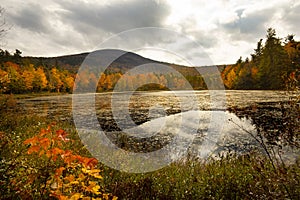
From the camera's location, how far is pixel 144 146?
10.9 metres

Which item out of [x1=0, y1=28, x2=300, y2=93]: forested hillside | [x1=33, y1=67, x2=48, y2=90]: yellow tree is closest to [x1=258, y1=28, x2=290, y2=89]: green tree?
[x1=0, y1=28, x2=300, y2=93]: forested hillside

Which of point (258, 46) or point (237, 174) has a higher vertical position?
point (258, 46)

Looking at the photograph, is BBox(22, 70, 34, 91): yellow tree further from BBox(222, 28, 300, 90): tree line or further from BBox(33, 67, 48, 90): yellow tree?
BBox(222, 28, 300, 90): tree line

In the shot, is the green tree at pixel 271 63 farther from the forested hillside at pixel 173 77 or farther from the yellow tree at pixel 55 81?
the yellow tree at pixel 55 81

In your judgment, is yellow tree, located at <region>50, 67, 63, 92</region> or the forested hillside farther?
yellow tree, located at <region>50, 67, 63, 92</region>

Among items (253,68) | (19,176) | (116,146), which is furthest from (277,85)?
(19,176)

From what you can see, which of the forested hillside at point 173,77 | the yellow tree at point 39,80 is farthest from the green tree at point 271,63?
the yellow tree at point 39,80

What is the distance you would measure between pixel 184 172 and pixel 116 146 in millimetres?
4093

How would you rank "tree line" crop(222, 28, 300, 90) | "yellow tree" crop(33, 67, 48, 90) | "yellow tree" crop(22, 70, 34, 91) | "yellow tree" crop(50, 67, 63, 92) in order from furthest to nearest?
1. "yellow tree" crop(50, 67, 63, 92)
2. "yellow tree" crop(33, 67, 48, 90)
3. "yellow tree" crop(22, 70, 34, 91)
4. "tree line" crop(222, 28, 300, 90)

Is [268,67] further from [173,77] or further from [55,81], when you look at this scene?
[55,81]

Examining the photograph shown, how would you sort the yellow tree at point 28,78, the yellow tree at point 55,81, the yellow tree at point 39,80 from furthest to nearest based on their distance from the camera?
the yellow tree at point 55,81
the yellow tree at point 39,80
the yellow tree at point 28,78

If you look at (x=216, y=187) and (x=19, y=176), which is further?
(x=216, y=187)

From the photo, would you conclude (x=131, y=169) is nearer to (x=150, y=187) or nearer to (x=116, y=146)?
(x=150, y=187)

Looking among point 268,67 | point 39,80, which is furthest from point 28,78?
point 268,67
